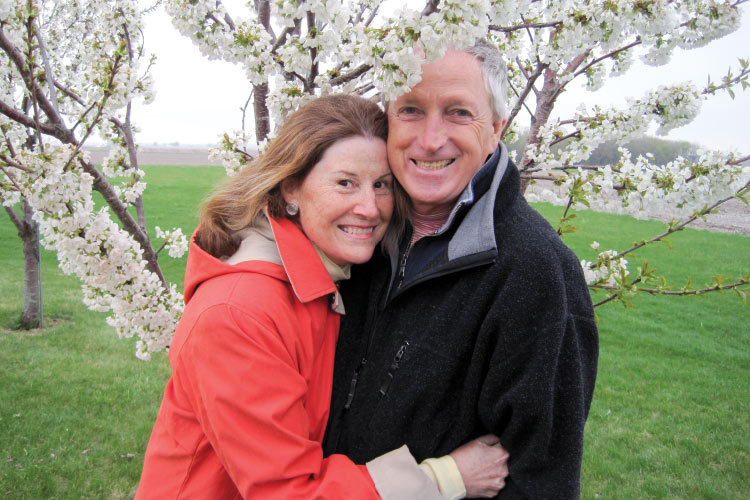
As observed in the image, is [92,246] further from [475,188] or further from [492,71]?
[492,71]

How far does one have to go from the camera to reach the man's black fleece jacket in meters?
1.60

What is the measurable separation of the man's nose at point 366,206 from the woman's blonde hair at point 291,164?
165 millimetres

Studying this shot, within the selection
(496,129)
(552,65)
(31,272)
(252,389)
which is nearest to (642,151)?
(552,65)

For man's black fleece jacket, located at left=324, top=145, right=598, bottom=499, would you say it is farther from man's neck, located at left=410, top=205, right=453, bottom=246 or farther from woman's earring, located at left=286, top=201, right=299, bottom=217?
woman's earring, located at left=286, top=201, right=299, bottom=217

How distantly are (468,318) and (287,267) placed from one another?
0.62 meters

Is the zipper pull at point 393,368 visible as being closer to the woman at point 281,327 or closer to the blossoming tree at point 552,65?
the woman at point 281,327

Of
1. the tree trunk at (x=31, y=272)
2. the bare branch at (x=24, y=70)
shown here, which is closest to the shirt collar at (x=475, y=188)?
the bare branch at (x=24, y=70)

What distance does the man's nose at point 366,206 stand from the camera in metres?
1.90

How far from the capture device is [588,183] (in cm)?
292

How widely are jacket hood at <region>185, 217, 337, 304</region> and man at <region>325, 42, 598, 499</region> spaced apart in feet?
0.98

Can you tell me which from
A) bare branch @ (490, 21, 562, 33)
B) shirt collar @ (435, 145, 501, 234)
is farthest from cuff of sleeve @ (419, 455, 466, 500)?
bare branch @ (490, 21, 562, 33)

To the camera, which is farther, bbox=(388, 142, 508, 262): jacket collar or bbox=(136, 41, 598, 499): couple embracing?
bbox=(388, 142, 508, 262): jacket collar

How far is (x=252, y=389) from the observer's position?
149 cm

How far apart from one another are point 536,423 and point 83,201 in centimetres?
248
